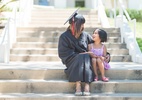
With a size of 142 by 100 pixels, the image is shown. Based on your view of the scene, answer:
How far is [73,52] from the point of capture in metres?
6.09

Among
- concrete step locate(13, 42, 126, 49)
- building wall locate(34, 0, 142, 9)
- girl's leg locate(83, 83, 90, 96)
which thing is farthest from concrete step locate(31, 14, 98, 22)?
girl's leg locate(83, 83, 90, 96)

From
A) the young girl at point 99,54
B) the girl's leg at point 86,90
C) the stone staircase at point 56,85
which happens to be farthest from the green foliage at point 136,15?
the girl's leg at point 86,90

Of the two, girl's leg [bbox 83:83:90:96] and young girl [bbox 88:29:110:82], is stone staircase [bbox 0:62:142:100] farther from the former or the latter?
young girl [bbox 88:29:110:82]

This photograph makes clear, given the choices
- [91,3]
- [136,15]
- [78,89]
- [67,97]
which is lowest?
[67,97]

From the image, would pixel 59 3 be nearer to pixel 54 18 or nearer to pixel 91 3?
pixel 91 3

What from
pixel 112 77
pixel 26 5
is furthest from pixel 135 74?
pixel 26 5

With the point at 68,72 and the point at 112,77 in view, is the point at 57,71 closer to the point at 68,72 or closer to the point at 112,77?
the point at 68,72

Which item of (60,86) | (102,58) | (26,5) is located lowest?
(60,86)

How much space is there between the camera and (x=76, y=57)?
19.6 ft

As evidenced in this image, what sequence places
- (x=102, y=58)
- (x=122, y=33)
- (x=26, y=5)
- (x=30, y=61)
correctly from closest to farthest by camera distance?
(x=102, y=58), (x=30, y=61), (x=122, y=33), (x=26, y=5)

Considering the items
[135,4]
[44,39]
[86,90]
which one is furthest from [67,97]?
[135,4]

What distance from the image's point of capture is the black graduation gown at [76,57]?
5.86 m

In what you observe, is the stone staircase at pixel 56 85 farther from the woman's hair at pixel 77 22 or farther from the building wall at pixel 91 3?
the building wall at pixel 91 3

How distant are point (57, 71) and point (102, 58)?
0.95 m
